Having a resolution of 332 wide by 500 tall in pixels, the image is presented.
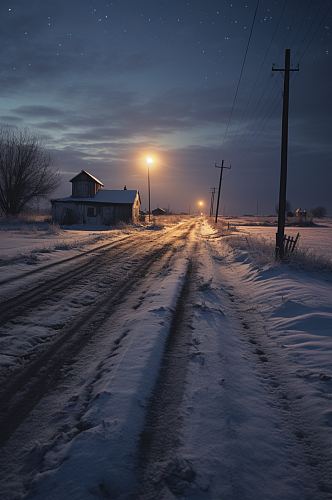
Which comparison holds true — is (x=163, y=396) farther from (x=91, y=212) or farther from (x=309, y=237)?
(x=91, y=212)

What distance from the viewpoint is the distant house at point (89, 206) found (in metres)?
31.5

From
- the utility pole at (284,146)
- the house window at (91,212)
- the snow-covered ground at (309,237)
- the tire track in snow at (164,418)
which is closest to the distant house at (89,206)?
the house window at (91,212)

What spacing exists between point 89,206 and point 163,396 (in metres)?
31.4

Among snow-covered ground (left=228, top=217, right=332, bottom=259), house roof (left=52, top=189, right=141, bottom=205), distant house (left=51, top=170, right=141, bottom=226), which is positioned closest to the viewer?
snow-covered ground (left=228, top=217, right=332, bottom=259)

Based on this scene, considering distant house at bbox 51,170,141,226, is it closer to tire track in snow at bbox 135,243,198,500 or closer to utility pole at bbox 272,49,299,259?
utility pole at bbox 272,49,299,259

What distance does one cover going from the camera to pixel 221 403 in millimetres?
2865

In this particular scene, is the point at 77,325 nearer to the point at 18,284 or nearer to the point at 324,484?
the point at 18,284

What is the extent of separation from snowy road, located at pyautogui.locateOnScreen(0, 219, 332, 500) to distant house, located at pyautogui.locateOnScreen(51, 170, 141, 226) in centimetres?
2658

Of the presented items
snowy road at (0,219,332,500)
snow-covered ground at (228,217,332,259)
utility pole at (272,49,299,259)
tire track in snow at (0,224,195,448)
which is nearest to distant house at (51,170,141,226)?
snow-covered ground at (228,217,332,259)

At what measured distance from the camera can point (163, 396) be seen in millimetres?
2971

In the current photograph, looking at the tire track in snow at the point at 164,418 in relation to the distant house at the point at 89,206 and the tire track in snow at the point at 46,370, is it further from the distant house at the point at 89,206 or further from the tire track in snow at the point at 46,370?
the distant house at the point at 89,206

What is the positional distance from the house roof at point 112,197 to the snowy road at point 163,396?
2678cm

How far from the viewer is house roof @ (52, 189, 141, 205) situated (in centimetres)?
3173

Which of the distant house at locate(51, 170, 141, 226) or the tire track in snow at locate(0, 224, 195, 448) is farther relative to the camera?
the distant house at locate(51, 170, 141, 226)
